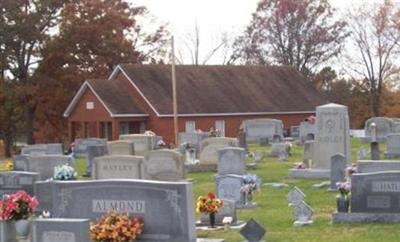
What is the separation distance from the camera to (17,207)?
15.0 m

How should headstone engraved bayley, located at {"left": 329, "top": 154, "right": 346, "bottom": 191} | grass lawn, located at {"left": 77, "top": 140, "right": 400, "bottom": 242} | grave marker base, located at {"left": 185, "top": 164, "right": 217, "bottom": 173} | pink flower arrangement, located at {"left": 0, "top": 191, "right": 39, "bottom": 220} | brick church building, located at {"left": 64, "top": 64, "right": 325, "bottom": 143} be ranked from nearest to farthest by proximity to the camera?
pink flower arrangement, located at {"left": 0, "top": 191, "right": 39, "bottom": 220}
grass lawn, located at {"left": 77, "top": 140, "right": 400, "bottom": 242}
headstone engraved bayley, located at {"left": 329, "top": 154, "right": 346, "bottom": 191}
grave marker base, located at {"left": 185, "top": 164, "right": 217, "bottom": 173}
brick church building, located at {"left": 64, "top": 64, "right": 325, "bottom": 143}

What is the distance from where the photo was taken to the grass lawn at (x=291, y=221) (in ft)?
50.2

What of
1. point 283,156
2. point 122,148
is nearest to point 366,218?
point 122,148

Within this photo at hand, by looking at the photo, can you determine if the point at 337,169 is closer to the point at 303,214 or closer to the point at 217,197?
the point at 217,197

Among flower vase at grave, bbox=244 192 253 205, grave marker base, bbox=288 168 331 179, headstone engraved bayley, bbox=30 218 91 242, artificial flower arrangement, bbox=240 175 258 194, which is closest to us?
headstone engraved bayley, bbox=30 218 91 242

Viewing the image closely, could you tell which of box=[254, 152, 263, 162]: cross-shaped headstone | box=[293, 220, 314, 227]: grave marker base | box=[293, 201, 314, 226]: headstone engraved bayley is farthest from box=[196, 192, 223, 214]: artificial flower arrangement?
box=[254, 152, 263, 162]: cross-shaped headstone

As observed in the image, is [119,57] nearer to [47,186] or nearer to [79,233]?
[47,186]

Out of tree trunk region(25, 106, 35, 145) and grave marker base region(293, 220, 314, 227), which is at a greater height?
tree trunk region(25, 106, 35, 145)

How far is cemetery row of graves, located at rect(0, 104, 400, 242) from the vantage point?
13.6 meters

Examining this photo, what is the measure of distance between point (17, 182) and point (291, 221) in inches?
283

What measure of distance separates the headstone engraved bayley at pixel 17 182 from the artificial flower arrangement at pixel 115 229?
7.42 m

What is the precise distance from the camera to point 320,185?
24.1m

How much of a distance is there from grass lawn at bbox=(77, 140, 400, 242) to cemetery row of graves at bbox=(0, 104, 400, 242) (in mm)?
20

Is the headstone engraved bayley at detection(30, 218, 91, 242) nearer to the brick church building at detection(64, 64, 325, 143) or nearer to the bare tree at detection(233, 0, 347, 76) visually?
the brick church building at detection(64, 64, 325, 143)
